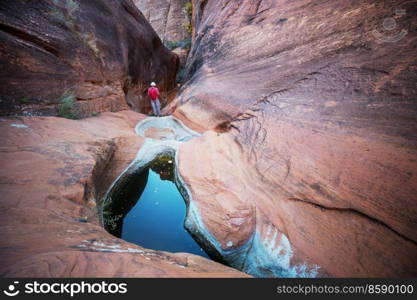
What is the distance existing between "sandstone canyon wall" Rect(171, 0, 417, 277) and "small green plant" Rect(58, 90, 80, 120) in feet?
11.7

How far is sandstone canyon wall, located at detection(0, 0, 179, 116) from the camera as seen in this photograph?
4816 mm

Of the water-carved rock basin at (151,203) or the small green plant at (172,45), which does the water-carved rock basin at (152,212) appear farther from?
the small green plant at (172,45)

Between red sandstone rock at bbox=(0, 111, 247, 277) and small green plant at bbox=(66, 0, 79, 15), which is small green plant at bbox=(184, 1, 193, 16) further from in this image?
red sandstone rock at bbox=(0, 111, 247, 277)

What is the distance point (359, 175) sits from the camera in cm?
252

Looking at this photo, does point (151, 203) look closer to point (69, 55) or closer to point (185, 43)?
point (69, 55)

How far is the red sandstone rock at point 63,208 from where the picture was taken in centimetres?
161

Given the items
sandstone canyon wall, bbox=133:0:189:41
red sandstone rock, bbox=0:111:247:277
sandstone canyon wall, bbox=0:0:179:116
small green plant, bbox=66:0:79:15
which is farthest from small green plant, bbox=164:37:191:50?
red sandstone rock, bbox=0:111:247:277

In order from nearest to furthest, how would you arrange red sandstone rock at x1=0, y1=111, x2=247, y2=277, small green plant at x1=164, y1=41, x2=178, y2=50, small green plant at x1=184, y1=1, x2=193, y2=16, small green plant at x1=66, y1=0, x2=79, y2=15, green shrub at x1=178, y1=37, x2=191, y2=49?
red sandstone rock at x1=0, y1=111, x2=247, y2=277
small green plant at x1=66, y1=0, x2=79, y2=15
small green plant at x1=184, y1=1, x2=193, y2=16
green shrub at x1=178, y1=37, x2=191, y2=49
small green plant at x1=164, y1=41, x2=178, y2=50

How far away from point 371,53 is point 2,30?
25.6 feet

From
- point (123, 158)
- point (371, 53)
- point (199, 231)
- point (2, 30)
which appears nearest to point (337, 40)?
point (371, 53)

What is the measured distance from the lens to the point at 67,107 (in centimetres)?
560

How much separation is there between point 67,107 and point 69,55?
5.88 ft

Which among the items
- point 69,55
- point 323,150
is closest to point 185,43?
point 69,55

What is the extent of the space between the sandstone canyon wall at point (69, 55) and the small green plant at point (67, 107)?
0.11 metres
